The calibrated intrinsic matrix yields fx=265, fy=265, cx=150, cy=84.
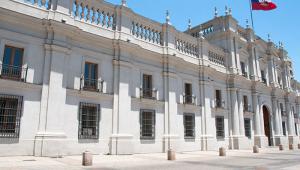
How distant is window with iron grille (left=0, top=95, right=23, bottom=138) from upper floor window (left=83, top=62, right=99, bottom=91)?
382 cm

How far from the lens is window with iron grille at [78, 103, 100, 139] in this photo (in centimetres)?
1534

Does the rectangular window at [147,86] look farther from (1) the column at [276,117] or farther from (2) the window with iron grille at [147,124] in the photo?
(1) the column at [276,117]

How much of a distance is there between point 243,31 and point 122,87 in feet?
64.1

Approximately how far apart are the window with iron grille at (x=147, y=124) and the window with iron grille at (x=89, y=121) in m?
3.50

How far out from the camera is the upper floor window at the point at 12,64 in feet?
43.1

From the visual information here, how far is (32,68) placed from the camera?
14.1m

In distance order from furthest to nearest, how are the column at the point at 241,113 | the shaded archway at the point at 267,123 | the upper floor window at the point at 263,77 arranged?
the upper floor window at the point at 263,77
the shaded archway at the point at 267,123
the column at the point at 241,113

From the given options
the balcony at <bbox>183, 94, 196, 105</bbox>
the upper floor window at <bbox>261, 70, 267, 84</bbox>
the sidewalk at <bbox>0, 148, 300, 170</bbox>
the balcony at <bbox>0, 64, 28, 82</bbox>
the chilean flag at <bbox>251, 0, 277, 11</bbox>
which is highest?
the chilean flag at <bbox>251, 0, 277, 11</bbox>

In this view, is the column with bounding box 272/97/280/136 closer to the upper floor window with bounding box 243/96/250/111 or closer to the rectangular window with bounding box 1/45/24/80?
the upper floor window with bounding box 243/96/250/111

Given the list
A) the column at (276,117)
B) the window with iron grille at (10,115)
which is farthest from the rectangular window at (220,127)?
the window with iron grille at (10,115)

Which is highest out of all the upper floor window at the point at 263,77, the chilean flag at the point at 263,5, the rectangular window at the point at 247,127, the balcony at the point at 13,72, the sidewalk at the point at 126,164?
the chilean flag at the point at 263,5

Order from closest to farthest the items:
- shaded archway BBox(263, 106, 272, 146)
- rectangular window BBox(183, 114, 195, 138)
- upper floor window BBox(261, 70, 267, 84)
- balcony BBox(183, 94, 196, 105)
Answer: rectangular window BBox(183, 114, 195, 138), balcony BBox(183, 94, 196, 105), shaded archway BBox(263, 106, 272, 146), upper floor window BBox(261, 70, 267, 84)

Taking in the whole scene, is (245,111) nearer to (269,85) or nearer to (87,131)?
(269,85)

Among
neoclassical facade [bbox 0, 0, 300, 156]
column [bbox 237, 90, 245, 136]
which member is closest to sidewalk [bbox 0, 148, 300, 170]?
neoclassical facade [bbox 0, 0, 300, 156]
